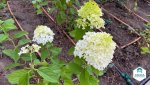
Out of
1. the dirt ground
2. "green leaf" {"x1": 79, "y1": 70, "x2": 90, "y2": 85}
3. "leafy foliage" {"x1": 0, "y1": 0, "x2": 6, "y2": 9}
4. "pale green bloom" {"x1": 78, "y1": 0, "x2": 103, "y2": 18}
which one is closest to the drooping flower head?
"pale green bloom" {"x1": 78, "y1": 0, "x2": 103, "y2": 18}

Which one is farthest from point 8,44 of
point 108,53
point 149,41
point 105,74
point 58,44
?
point 108,53

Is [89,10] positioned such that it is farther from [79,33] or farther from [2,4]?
Answer: [2,4]

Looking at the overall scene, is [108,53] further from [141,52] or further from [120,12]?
[120,12]

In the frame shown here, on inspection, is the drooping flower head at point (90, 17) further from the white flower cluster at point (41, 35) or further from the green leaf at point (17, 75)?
the green leaf at point (17, 75)

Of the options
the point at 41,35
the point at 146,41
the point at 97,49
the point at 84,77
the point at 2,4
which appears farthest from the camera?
the point at 2,4

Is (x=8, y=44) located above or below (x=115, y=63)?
above

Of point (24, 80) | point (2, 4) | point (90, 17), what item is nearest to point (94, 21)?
point (90, 17)
